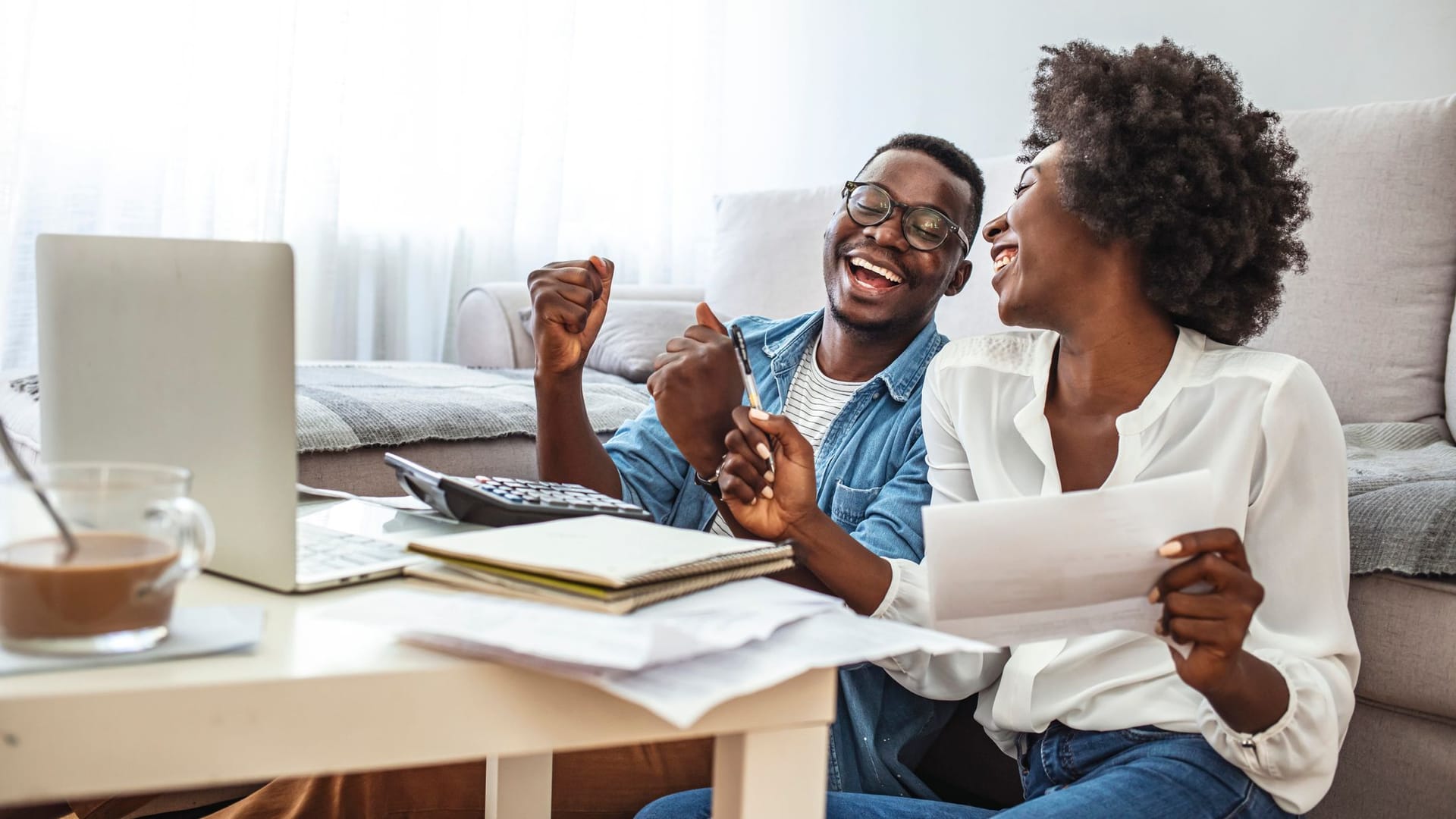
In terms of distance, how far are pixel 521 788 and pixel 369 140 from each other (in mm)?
2490

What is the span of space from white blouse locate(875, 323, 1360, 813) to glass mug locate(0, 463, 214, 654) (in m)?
0.55

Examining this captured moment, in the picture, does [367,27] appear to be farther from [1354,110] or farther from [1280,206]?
[1280,206]

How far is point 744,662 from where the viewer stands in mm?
528

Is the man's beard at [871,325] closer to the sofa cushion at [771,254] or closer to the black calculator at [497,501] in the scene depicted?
the black calculator at [497,501]

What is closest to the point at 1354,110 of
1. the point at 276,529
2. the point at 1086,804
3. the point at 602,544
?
the point at 1086,804

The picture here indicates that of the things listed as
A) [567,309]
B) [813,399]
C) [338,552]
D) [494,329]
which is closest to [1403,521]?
[813,399]

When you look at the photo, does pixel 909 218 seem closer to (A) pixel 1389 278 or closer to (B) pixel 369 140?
(A) pixel 1389 278

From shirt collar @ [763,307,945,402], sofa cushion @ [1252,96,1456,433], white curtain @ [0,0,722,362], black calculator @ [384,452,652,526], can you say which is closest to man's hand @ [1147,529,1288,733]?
black calculator @ [384,452,652,526]

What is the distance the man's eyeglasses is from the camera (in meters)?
1.38

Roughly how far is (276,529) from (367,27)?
2.71m

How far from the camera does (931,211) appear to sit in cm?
138

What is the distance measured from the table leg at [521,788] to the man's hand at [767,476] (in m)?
0.26

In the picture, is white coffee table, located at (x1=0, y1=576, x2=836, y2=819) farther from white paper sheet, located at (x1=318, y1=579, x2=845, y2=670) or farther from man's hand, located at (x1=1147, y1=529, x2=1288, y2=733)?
man's hand, located at (x1=1147, y1=529, x2=1288, y2=733)

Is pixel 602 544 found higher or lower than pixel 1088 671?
higher
